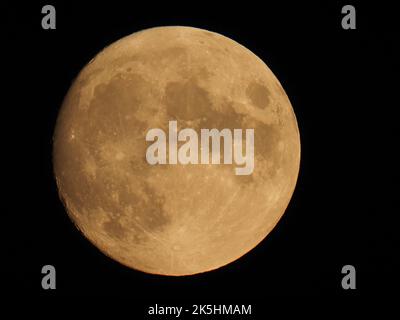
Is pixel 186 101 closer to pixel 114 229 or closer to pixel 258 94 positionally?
pixel 258 94

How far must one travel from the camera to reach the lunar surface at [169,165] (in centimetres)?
502

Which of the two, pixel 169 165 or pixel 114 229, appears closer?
pixel 169 165

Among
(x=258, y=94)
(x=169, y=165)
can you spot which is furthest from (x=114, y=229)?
(x=258, y=94)

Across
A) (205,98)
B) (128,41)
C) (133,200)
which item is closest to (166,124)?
(205,98)

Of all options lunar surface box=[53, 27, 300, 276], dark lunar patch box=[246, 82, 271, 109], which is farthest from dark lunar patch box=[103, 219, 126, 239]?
dark lunar patch box=[246, 82, 271, 109]

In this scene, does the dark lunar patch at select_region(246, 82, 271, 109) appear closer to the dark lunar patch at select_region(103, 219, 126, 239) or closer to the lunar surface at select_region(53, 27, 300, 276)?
the lunar surface at select_region(53, 27, 300, 276)

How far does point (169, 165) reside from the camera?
4.95 m

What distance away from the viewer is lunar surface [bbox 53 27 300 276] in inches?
198

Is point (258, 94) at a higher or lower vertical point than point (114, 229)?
higher

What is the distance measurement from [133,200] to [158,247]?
0.62 m

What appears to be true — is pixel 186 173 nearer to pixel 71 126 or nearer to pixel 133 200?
pixel 133 200

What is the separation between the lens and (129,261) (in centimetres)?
578

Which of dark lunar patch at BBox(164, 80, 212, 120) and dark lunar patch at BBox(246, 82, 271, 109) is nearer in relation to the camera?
dark lunar patch at BBox(164, 80, 212, 120)

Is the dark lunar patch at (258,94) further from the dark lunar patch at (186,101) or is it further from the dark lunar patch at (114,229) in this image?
the dark lunar patch at (114,229)
